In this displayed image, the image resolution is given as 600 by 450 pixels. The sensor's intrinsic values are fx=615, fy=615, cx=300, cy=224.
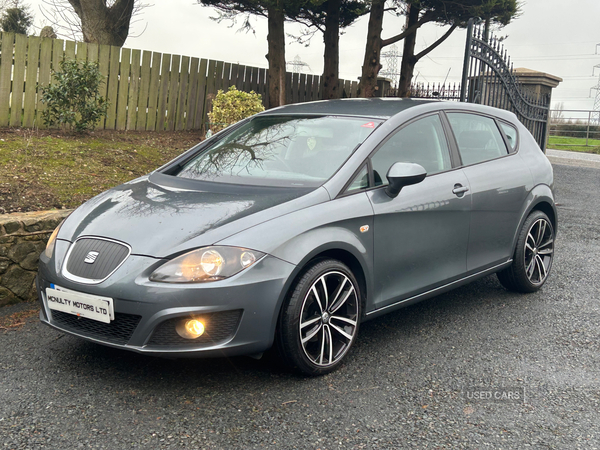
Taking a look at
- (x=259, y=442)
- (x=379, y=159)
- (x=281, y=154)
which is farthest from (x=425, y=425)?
(x=281, y=154)

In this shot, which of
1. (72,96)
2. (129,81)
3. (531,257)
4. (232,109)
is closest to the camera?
(531,257)

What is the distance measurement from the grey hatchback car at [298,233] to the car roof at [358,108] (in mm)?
19

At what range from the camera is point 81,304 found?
3303 millimetres

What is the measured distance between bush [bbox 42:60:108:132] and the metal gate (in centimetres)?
596

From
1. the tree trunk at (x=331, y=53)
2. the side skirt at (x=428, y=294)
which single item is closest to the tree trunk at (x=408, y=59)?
the tree trunk at (x=331, y=53)

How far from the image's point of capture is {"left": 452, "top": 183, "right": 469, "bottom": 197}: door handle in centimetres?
442

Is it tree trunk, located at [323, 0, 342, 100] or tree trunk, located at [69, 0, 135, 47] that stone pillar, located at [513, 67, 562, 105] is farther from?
tree trunk, located at [69, 0, 135, 47]

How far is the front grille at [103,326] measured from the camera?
3202 mm

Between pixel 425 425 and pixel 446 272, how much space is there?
1.53 metres

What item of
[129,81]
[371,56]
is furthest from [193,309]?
[371,56]

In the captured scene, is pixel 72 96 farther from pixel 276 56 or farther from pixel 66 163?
pixel 276 56

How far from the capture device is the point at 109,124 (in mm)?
11281

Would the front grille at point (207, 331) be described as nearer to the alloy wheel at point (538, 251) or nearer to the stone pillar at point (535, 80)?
the alloy wheel at point (538, 251)

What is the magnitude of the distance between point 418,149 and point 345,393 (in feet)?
6.05
